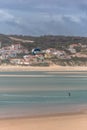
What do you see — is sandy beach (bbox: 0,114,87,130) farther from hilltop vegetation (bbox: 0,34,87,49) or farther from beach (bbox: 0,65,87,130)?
hilltop vegetation (bbox: 0,34,87,49)

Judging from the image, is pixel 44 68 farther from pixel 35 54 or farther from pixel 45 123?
pixel 45 123

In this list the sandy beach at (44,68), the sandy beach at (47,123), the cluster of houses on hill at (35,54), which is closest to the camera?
the sandy beach at (47,123)

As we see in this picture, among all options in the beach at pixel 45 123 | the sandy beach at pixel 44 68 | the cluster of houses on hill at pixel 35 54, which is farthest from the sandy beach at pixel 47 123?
the cluster of houses on hill at pixel 35 54

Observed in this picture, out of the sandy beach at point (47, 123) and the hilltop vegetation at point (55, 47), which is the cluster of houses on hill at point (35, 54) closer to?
the hilltop vegetation at point (55, 47)

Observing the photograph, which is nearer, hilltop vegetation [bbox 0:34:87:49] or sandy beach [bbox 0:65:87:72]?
sandy beach [bbox 0:65:87:72]

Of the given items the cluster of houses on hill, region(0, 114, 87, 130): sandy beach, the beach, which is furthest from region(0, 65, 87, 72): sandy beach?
region(0, 114, 87, 130): sandy beach

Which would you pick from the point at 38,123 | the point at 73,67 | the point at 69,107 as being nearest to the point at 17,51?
the point at 73,67
